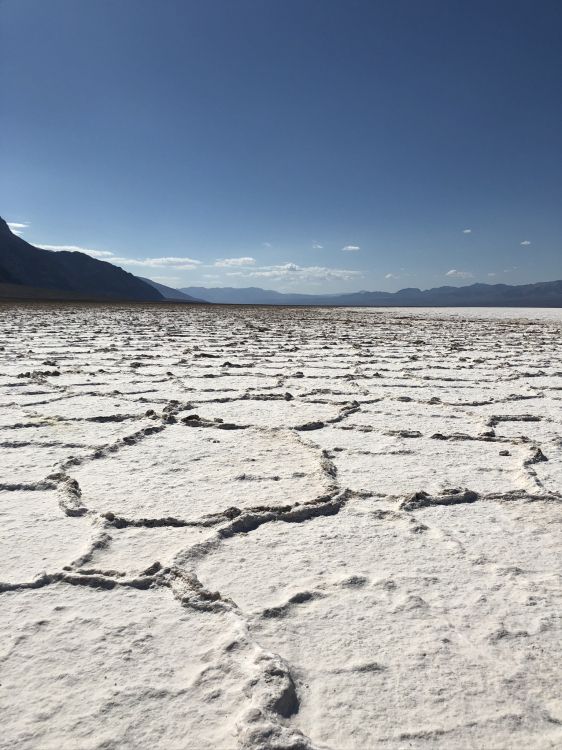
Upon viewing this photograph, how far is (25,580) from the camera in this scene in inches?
42.3

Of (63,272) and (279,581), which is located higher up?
(63,272)

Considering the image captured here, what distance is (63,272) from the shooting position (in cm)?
8462

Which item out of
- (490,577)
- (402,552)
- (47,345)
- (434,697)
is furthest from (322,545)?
(47,345)

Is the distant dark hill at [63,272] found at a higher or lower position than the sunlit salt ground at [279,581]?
higher

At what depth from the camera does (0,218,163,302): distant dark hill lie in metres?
74.1

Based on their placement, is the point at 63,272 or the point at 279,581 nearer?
the point at 279,581

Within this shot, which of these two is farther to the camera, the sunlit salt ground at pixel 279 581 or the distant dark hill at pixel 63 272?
the distant dark hill at pixel 63 272

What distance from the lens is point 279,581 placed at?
1101mm

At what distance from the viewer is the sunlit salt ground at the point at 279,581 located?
0.76 m

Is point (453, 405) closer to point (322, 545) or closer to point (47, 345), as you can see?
point (322, 545)

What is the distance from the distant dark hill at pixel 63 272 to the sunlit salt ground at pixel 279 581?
208 feet

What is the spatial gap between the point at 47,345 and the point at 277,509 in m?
5.00

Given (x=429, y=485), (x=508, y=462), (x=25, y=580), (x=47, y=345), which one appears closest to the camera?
(x=25, y=580)

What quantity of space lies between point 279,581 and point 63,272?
301 feet
